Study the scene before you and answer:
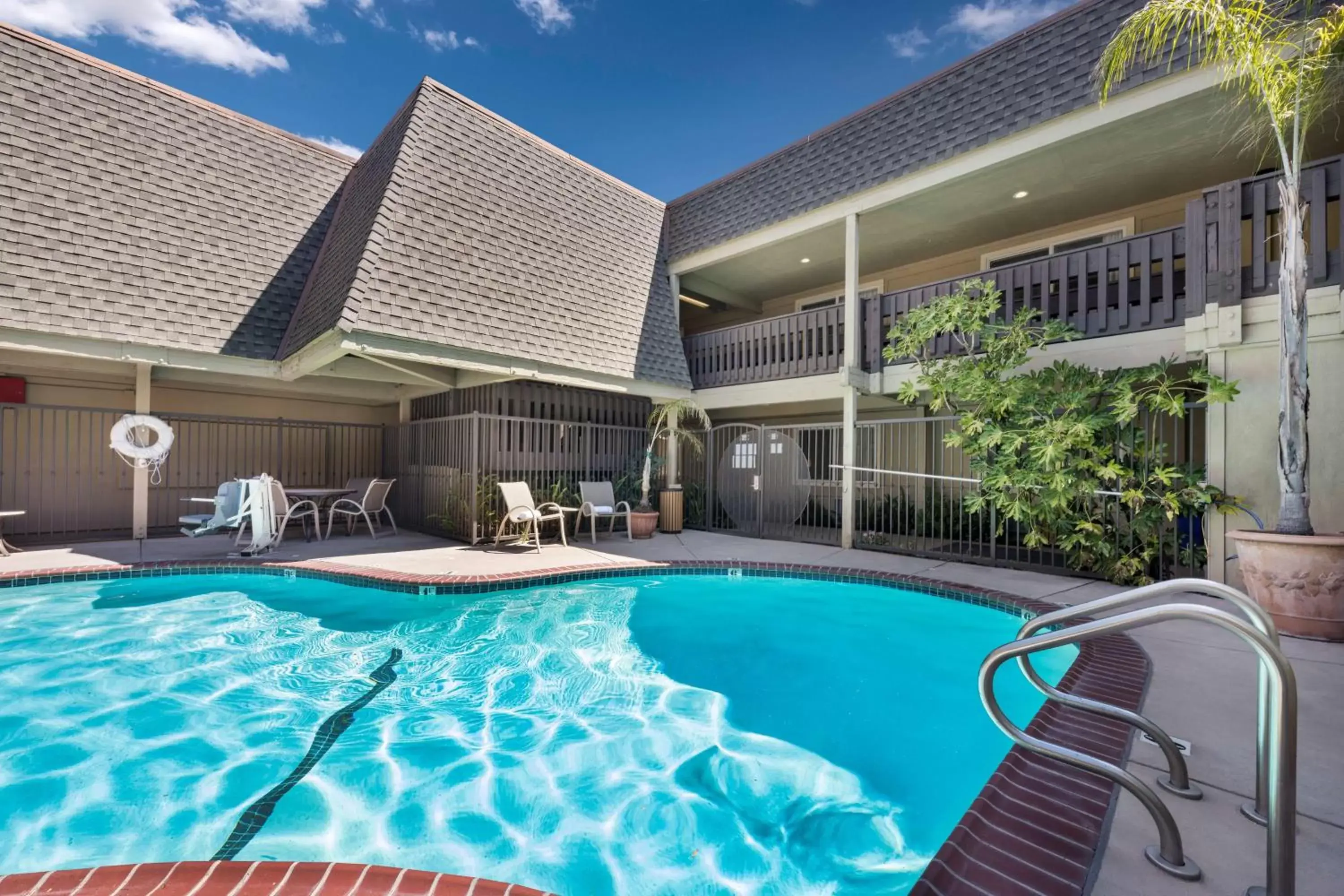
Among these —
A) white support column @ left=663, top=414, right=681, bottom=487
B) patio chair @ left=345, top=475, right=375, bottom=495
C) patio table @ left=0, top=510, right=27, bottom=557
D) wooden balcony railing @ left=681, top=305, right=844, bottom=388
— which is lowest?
patio table @ left=0, top=510, right=27, bottom=557

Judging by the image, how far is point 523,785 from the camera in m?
2.99

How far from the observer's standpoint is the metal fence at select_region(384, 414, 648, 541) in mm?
8945

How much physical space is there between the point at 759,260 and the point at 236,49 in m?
11.7

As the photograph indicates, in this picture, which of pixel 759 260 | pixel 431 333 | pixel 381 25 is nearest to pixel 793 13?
pixel 759 260

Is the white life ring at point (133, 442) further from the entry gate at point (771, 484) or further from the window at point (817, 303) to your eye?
the window at point (817, 303)

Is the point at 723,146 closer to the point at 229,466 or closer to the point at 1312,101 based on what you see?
the point at 1312,101

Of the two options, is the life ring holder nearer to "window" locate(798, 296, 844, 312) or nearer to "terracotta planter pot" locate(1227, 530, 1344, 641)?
"window" locate(798, 296, 844, 312)

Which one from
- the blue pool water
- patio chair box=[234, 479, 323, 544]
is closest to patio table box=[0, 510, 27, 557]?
the blue pool water

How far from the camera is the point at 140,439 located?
27.0 feet

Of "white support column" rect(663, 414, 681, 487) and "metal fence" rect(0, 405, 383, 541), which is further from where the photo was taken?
"white support column" rect(663, 414, 681, 487)

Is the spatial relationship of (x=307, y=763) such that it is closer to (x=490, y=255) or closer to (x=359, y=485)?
(x=490, y=255)

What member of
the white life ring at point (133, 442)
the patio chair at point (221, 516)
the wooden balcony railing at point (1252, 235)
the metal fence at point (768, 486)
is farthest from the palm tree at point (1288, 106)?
the white life ring at point (133, 442)

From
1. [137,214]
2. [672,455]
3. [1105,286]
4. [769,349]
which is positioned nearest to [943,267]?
[769,349]

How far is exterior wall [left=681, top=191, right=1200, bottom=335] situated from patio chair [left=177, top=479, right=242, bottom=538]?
843cm
